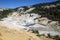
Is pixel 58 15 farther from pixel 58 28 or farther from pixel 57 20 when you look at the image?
pixel 58 28

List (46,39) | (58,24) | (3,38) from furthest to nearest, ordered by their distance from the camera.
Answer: (58,24) → (46,39) → (3,38)

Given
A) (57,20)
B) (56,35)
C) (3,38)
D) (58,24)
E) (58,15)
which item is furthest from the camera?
(58,15)

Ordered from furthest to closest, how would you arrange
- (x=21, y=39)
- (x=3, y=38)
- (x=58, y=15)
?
(x=58, y=15) → (x=21, y=39) → (x=3, y=38)

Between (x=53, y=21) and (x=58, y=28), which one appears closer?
(x=58, y=28)

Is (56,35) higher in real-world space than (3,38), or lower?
lower

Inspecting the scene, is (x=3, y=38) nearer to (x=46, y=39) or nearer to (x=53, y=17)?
(x=46, y=39)

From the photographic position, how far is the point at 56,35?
23781 mm

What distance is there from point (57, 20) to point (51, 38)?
7.98 meters

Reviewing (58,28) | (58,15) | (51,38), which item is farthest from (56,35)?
(58,15)

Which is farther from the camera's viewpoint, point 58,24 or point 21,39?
point 58,24

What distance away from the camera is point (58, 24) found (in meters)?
27.9

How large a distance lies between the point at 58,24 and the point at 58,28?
118 cm

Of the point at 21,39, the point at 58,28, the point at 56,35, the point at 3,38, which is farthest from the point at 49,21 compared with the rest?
the point at 3,38

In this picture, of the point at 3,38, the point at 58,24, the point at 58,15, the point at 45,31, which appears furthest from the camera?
the point at 58,15
